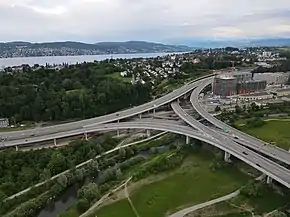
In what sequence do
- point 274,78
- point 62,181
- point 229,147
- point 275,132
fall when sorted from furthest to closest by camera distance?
point 274,78, point 275,132, point 229,147, point 62,181

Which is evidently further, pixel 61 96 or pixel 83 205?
pixel 61 96

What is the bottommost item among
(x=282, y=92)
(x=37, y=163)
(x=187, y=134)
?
(x=37, y=163)

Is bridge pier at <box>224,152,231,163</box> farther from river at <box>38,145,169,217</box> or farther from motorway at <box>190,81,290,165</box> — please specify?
river at <box>38,145,169,217</box>

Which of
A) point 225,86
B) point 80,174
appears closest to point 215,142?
point 80,174

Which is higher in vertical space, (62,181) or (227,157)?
(227,157)

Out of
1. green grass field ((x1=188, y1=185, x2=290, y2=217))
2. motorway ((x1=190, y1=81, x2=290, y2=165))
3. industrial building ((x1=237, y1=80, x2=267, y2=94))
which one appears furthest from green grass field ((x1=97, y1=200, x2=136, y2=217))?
industrial building ((x1=237, y1=80, x2=267, y2=94))

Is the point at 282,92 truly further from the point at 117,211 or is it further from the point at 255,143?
the point at 117,211
